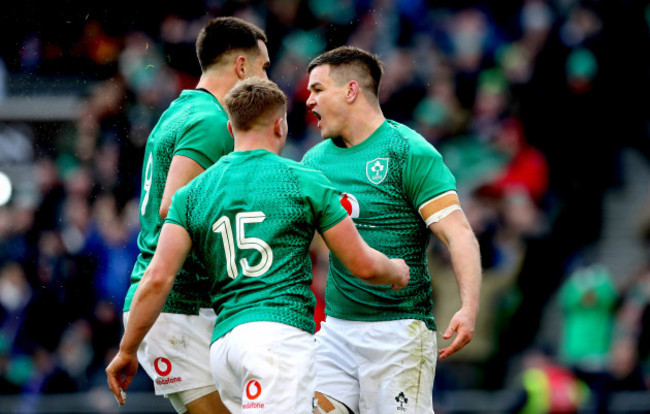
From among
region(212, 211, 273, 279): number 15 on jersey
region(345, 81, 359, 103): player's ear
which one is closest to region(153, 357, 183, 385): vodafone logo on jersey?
region(212, 211, 273, 279): number 15 on jersey

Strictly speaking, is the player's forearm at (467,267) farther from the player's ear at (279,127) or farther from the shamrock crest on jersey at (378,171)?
the player's ear at (279,127)

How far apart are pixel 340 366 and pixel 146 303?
133 cm

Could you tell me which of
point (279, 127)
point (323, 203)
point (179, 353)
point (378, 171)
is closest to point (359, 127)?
point (378, 171)

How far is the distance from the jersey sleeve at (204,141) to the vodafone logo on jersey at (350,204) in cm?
68

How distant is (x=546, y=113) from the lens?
39.8 feet

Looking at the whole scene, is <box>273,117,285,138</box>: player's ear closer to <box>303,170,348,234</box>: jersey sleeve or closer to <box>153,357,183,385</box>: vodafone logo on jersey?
<box>303,170,348,234</box>: jersey sleeve

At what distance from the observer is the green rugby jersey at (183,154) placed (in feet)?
15.6

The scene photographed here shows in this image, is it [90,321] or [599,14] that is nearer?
[90,321]

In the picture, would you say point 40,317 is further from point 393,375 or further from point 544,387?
point 393,375

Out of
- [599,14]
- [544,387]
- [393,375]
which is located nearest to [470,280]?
[393,375]

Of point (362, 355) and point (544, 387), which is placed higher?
point (362, 355)

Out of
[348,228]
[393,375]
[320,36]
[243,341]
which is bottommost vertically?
[393,375]

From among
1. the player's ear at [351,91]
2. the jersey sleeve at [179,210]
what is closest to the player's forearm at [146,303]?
the jersey sleeve at [179,210]

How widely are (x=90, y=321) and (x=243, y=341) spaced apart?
664cm
